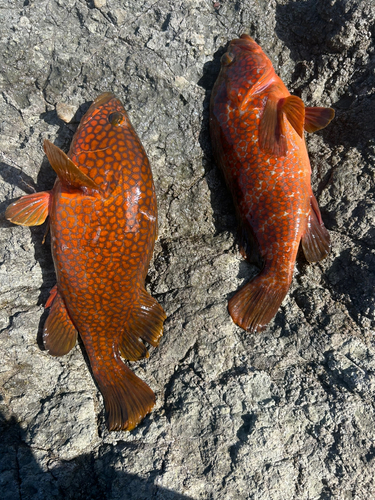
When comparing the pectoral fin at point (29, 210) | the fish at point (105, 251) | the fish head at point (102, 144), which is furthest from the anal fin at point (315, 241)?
the pectoral fin at point (29, 210)

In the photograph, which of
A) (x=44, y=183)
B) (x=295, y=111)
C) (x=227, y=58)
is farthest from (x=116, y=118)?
(x=295, y=111)

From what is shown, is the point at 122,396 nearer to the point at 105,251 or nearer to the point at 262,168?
the point at 105,251

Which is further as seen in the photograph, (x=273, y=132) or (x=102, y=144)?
(x=273, y=132)

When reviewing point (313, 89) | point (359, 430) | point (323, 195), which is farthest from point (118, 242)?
point (313, 89)

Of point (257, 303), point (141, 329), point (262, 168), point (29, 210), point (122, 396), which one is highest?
point (262, 168)

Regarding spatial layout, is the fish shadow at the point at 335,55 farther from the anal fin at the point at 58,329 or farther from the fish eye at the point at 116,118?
the anal fin at the point at 58,329

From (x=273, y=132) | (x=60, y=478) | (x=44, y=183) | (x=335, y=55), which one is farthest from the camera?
(x=335, y=55)
